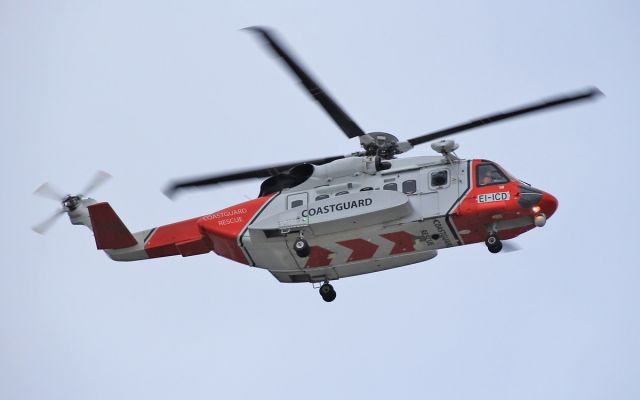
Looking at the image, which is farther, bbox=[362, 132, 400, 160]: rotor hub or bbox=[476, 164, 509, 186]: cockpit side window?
bbox=[362, 132, 400, 160]: rotor hub

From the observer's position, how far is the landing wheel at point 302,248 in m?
22.1

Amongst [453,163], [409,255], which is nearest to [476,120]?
[453,163]

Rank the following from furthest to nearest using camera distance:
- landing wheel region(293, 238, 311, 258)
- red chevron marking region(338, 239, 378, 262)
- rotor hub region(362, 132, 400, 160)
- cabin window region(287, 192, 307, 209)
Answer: cabin window region(287, 192, 307, 209) < rotor hub region(362, 132, 400, 160) < red chevron marking region(338, 239, 378, 262) < landing wheel region(293, 238, 311, 258)

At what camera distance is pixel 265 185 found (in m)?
23.3

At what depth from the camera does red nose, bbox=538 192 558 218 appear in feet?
69.2

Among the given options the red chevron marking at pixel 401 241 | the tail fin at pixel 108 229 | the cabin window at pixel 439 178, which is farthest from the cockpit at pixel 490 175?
the tail fin at pixel 108 229

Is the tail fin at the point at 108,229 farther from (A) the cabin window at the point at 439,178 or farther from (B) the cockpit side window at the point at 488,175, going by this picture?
(B) the cockpit side window at the point at 488,175

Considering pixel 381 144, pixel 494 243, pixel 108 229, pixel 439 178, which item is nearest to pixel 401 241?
pixel 439 178

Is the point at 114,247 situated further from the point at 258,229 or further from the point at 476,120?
the point at 476,120

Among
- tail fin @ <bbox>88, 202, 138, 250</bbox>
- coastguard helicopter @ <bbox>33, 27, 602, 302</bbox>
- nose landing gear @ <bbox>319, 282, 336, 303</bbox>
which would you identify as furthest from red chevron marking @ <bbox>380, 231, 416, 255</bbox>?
tail fin @ <bbox>88, 202, 138, 250</bbox>

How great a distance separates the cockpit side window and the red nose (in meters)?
0.87

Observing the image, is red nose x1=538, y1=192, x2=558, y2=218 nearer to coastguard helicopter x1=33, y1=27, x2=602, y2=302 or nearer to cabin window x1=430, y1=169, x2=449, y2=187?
coastguard helicopter x1=33, y1=27, x2=602, y2=302

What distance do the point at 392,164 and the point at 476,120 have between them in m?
2.30

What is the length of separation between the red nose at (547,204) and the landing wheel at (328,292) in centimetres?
502
